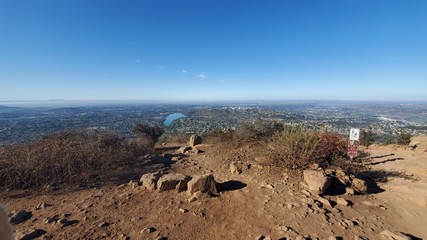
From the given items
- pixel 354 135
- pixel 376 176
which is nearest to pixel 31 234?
pixel 354 135

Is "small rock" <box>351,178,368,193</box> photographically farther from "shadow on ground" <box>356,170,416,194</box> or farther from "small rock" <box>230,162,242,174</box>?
"small rock" <box>230,162,242,174</box>

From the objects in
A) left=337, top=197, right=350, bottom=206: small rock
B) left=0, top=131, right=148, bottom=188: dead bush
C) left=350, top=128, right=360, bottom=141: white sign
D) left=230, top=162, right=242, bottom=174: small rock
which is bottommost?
left=337, top=197, right=350, bottom=206: small rock

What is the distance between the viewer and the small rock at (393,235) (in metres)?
3.04

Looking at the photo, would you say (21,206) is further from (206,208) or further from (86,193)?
(206,208)

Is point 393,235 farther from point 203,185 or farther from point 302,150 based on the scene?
point 203,185

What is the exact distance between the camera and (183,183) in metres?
4.52

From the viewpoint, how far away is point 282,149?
555cm

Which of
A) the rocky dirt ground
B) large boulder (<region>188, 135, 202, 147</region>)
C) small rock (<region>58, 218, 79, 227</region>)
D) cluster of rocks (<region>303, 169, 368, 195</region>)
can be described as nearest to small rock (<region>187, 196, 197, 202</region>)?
the rocky dirt ground

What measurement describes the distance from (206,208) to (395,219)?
3287mm

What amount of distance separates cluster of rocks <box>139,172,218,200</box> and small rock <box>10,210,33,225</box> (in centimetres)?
198

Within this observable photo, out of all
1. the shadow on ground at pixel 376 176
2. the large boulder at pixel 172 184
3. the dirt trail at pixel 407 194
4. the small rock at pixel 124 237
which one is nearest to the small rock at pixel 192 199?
the large boulder at pixel 172 184

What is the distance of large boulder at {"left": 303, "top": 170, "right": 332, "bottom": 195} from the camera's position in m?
4.36

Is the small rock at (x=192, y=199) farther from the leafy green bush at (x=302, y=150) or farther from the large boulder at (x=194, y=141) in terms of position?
the large boulder at (x=194, y=141)

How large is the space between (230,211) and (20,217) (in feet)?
11.7
